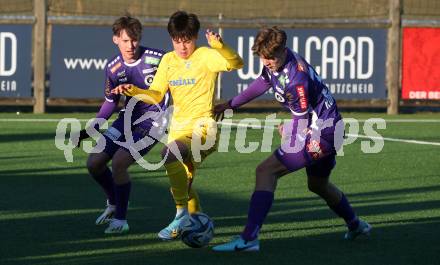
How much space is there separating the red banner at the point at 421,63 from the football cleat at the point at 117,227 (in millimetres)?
15215

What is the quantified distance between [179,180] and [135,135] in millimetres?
937

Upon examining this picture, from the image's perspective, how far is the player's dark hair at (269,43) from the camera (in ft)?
30.3

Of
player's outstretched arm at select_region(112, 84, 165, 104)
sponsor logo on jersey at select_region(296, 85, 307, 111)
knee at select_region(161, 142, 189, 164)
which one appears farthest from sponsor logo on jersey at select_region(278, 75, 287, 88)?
player's outstretched arm at select_region(112, 84, 165, 104)

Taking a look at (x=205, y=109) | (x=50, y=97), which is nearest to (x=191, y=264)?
(x=205, y=109)

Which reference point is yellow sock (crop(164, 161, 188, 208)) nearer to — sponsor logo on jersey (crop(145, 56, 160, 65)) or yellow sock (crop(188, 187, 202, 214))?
yellow sock (crop(188, 187, 202, 214))

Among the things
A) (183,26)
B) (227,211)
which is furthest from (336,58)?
(183,26)

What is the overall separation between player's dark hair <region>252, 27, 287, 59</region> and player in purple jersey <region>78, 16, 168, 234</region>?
1651 mm

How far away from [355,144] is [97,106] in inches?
301

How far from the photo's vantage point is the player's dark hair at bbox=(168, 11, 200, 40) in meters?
9.87

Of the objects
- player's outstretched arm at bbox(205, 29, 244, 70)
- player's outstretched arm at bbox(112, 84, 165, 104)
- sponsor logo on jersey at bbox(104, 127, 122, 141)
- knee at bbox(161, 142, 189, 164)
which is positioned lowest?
knee at bbox(161, 142, 189, 164)

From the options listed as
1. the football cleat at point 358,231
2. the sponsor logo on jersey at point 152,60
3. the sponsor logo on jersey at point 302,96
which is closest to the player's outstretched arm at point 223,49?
the sponsor logo on jersey at point 302,96

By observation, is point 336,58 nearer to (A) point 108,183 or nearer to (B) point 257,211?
(A) point 108,183

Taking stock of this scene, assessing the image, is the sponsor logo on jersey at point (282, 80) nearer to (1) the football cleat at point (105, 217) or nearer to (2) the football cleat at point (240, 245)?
(2) the football cleat at point (240, 245)

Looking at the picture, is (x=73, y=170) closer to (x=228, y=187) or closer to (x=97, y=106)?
(x=228, y=187)
